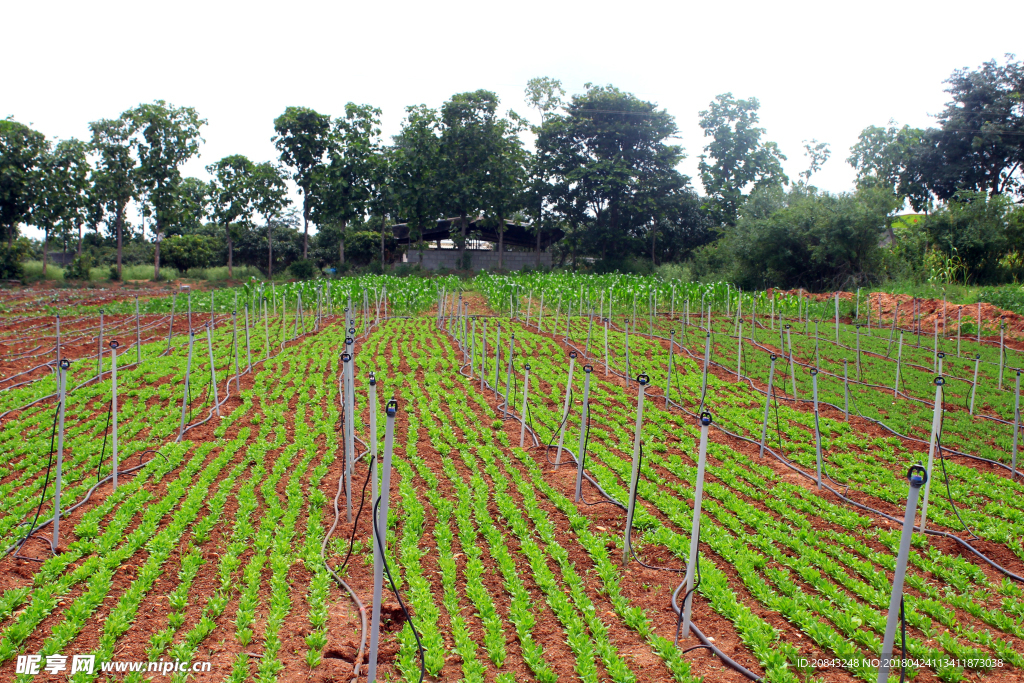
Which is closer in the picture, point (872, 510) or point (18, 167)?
point (872, 510)

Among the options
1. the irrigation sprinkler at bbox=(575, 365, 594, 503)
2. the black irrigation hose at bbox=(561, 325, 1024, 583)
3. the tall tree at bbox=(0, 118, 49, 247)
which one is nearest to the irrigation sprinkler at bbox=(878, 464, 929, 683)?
the black irrigation hose at bbox=(561, 325, 1024, 583)

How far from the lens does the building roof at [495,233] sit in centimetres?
3952

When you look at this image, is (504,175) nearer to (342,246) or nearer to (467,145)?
(467,145)

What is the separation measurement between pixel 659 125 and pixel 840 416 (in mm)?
32916

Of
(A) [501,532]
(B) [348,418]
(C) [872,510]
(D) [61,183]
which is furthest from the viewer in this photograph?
(D) [61,183]

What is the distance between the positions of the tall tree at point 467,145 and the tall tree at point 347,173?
5464 millimetres

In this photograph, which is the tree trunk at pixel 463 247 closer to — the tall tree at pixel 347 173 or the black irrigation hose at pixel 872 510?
the tall tree at pixel 347 173

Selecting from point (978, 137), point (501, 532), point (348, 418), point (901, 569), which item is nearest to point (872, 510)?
point (901, 569)

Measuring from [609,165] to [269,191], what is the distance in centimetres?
2197

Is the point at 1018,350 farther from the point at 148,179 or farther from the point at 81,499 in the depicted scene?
the point at 148,179

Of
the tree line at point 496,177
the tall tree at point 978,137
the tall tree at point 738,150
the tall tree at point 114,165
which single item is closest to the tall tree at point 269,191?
the tree line at point 496,177

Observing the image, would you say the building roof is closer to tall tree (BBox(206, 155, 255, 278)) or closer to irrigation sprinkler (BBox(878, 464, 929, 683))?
tall tree (BBox(206, 155, 255, 278))

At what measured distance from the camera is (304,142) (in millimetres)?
37719

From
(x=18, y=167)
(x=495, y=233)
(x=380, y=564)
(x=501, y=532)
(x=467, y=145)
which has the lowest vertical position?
(x=501, y=532)
